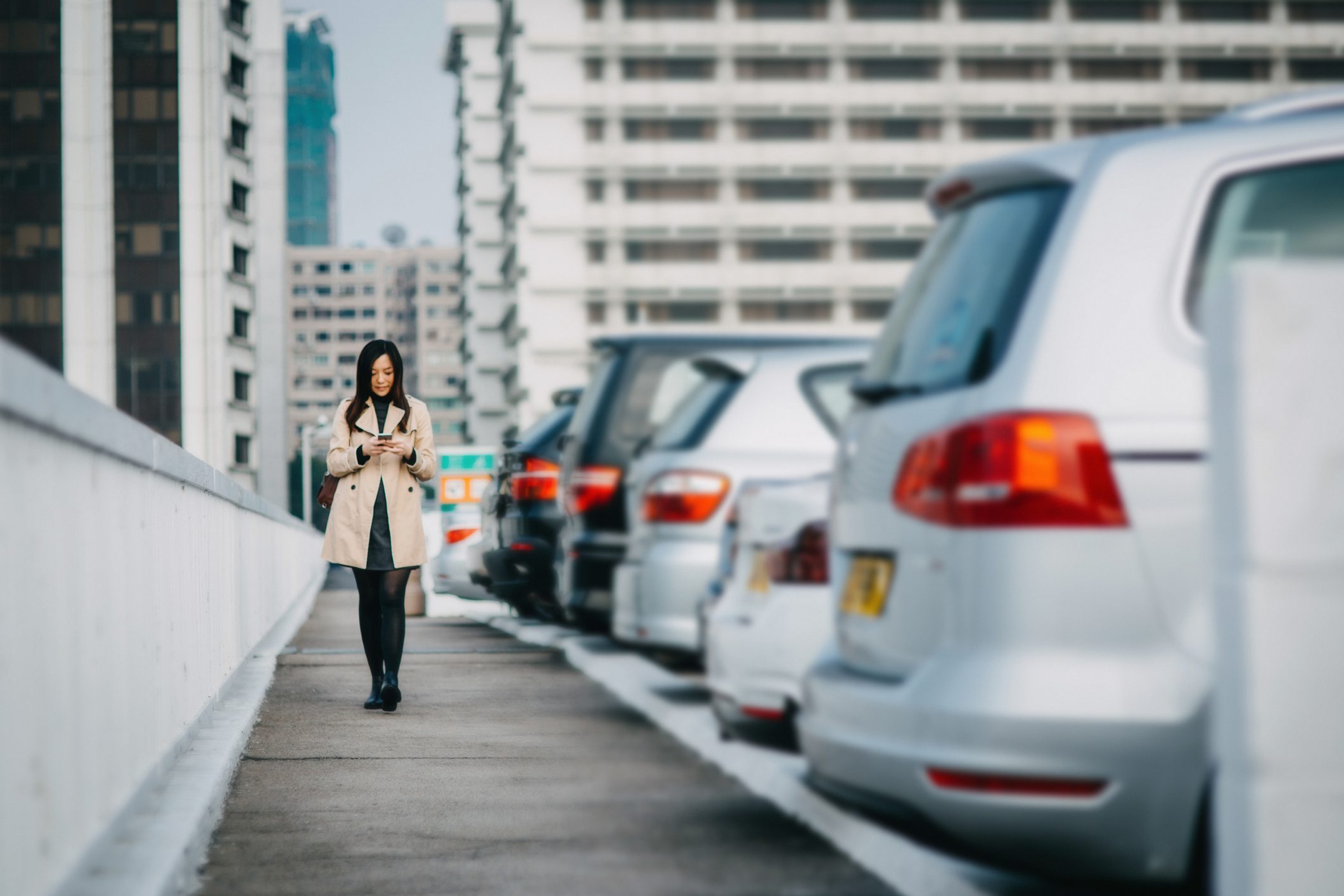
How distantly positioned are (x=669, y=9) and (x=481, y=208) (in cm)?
2528

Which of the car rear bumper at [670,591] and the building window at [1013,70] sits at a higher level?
the building window at [1013,70]

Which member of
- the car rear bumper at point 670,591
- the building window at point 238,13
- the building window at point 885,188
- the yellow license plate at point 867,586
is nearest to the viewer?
the yellow license plate at point 867,586

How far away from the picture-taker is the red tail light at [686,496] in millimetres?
8297

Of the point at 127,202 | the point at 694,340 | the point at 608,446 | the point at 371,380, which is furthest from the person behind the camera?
the point at 127,202

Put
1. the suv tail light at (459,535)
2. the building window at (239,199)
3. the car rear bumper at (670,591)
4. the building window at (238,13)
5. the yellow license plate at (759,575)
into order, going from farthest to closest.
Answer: the building window at (238,13), the building window at (239,199), the suv tail light at (459,535), the car rear bumper at (670,591), the yellow license plate at (759,575)

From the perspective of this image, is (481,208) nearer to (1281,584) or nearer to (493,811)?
(493,811)

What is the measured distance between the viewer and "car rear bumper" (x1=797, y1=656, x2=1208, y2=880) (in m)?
3.59

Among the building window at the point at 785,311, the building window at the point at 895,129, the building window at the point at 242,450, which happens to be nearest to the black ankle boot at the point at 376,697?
the building window at the point at 242,450

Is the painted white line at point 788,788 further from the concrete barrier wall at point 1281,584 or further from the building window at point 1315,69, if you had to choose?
the building window at point 1315,69

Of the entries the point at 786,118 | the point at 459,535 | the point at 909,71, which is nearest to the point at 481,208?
the point at 786,118

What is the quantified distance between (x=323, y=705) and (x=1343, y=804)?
734cm

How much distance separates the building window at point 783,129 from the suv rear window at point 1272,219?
81.7m

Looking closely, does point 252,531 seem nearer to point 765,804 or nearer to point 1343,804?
point 765,804

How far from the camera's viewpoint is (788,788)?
6668 millimetres
